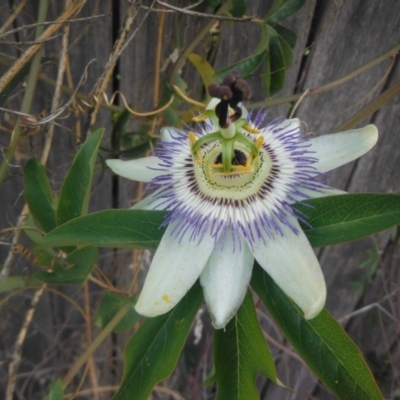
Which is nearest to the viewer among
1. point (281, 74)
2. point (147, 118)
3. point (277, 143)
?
point (277, 143)

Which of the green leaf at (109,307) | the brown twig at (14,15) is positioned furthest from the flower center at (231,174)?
the brown twig at (14,15)

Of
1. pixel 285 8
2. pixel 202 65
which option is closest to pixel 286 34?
pixel 285 8

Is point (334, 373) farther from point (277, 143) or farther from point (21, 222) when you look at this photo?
point (21, 222)

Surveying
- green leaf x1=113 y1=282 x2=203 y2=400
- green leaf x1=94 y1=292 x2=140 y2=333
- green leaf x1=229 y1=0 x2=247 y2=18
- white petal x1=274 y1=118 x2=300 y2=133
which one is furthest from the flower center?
green leaf x1=94 y1=292 x2=140 y2=333

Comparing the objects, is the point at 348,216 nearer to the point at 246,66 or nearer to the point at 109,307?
the point at 246,66

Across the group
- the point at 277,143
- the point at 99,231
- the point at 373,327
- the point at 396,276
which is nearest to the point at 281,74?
the point at 277,143

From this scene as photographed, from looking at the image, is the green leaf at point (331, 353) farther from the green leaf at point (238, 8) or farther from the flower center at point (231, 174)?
the green leaf at point (238, 8)
